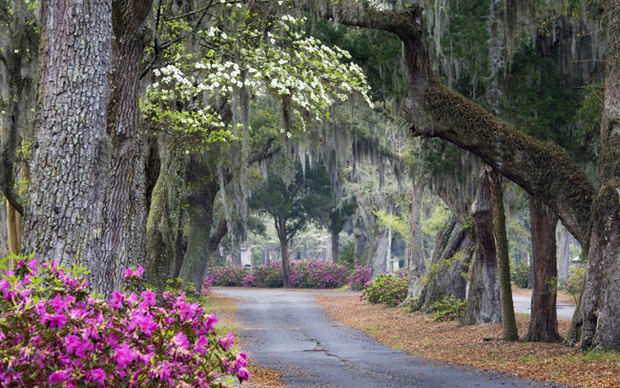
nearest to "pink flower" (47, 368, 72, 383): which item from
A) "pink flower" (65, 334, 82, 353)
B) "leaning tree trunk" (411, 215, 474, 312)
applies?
"pink flower" (65, 334, 82, 353)

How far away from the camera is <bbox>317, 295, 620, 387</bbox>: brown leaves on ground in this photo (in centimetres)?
983

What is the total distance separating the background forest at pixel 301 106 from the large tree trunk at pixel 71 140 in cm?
1

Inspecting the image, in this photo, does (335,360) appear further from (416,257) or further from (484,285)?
(416,257)

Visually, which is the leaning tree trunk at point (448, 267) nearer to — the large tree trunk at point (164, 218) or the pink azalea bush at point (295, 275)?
the large tree trunk at point (164, 218)

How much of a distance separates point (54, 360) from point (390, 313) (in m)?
20.8

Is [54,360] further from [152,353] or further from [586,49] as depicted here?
[586,49]

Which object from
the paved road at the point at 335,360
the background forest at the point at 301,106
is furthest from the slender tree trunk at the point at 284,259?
the background forest at the point at 301,106

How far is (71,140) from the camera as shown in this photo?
598 centimetres

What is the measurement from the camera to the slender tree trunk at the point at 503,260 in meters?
14.5

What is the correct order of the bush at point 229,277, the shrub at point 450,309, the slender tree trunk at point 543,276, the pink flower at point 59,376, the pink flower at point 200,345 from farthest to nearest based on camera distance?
1. the bush at point 229,277
2. the shrub at point 450,309
3. the slender tree trunk at point 543,276
4. the pink flower at point 200,345
5. the pink flower at point 59,376

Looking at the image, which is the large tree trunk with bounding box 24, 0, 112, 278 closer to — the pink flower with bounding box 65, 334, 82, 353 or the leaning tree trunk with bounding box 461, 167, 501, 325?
the pink flower with bounding box 65, 334, 82, 353

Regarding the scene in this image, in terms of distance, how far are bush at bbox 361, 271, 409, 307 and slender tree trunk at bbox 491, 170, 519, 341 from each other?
11.9 meters

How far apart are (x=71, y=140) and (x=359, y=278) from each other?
34.8 meters

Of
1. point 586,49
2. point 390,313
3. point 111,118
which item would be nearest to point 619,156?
point 586,49
